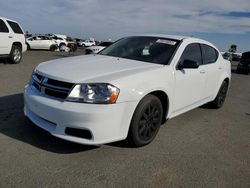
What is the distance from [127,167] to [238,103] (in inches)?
211

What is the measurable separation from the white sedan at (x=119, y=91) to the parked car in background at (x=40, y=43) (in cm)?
2364

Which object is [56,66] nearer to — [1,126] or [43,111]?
[43,111]

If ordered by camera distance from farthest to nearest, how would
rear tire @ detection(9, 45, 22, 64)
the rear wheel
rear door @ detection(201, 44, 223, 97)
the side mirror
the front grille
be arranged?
1. the rear wheel
2. rear tire @ detection(9, 45, 22, 64)
3. rear door @ detection(201, 44, 223, 97)
4. the side mirror
5. the front grille

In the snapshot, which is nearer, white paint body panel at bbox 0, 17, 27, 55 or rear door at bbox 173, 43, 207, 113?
rear door at bbox 173, 43, 207, 113

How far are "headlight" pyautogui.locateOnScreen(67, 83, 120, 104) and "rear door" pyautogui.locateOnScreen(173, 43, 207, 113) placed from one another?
136 cm

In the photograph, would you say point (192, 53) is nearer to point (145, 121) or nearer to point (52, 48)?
point (145, 121)

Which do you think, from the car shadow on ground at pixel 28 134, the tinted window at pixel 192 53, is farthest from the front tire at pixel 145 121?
the tinted window at pixel 192 53

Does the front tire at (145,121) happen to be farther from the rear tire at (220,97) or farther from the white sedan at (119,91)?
the rear tire at (220,97)

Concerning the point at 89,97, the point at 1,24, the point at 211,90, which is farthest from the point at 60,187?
the point at 1,24

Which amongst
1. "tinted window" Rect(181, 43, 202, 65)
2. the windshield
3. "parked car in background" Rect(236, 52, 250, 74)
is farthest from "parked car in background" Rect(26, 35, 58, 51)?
"tinted window" Rect(181, 43, 202, 65)

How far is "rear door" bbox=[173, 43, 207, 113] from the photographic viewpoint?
457 cm

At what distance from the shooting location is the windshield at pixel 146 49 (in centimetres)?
462

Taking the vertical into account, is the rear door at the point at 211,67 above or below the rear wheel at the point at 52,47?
above

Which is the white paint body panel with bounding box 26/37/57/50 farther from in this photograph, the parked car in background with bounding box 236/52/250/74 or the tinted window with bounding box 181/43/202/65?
the tinted window with bounding box 181/43/202/65
